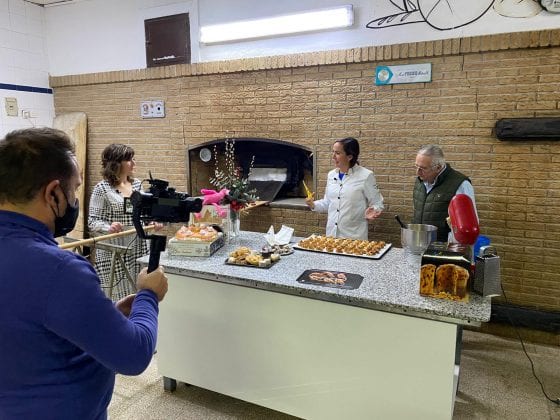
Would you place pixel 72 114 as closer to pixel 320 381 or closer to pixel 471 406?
pixel 320 381

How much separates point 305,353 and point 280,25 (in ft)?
9.82

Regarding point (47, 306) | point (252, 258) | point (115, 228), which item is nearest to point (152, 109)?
point (115, 228)

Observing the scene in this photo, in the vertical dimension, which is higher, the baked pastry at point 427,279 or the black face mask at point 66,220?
the black face mask at point 66,220

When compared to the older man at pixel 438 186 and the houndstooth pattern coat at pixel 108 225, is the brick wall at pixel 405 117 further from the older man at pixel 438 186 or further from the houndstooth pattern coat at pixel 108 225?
the houndstooth pattern coat at pixel 108 225

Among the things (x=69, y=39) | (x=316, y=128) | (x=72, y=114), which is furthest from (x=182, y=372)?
(x=69, y=39)

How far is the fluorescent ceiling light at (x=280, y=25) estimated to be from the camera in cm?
349

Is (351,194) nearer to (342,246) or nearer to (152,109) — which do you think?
(342,246)

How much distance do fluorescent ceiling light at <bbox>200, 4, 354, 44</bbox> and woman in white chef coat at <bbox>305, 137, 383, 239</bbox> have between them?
45.4 inches

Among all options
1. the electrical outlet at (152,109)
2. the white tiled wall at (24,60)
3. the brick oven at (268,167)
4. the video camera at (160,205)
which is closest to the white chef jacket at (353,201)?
the brick oven at (268,167)

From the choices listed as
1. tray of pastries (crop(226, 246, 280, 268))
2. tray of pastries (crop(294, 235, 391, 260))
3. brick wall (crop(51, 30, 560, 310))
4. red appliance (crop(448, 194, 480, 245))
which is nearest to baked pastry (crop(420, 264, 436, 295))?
red appliance (crop(448, 194, 480, 245))

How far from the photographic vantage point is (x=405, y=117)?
11.1 ft

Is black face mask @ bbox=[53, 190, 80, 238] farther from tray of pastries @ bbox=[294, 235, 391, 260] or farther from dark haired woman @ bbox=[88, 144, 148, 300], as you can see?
dark haired woman @ bbox=[88, 144, 148, 300]

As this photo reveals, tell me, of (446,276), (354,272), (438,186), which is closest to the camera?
(446,276)

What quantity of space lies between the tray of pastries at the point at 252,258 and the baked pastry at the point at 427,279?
78 cm
